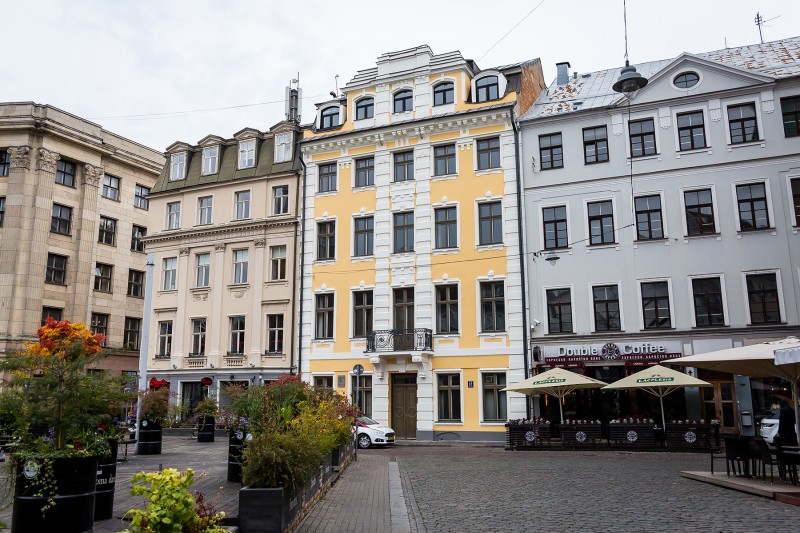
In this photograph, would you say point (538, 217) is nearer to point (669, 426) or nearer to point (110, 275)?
point (669, 426)

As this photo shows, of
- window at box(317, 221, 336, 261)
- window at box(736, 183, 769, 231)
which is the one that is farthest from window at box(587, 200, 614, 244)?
window at box(317, 221, 336, 261)

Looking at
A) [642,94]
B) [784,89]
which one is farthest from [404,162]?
[784,89]

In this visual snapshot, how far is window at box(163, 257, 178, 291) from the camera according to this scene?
124 feet

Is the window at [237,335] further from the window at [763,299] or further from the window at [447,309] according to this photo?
the window at [763,299]

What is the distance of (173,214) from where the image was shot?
3872 cm

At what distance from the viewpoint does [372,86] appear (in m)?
33.5

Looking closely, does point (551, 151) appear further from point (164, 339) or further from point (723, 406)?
point (164, 339)

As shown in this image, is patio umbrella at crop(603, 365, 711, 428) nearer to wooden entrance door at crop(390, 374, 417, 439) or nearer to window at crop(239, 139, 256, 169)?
wooden entrance door at crop(390, 374, 417, 439)

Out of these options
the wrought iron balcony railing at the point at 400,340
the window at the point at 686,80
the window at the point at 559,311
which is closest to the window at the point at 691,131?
the window at the point at 686,80

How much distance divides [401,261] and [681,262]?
40.1 feet

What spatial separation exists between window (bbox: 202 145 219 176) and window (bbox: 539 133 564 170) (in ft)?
62.6

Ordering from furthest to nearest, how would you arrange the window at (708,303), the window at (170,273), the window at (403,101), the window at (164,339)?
1. the window at (170,273)
2. the window at (164,339)
3. the window at (403,101)
4. the window at (708,303)

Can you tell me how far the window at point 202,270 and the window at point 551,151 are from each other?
19.1 m

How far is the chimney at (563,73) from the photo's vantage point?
112 feet
